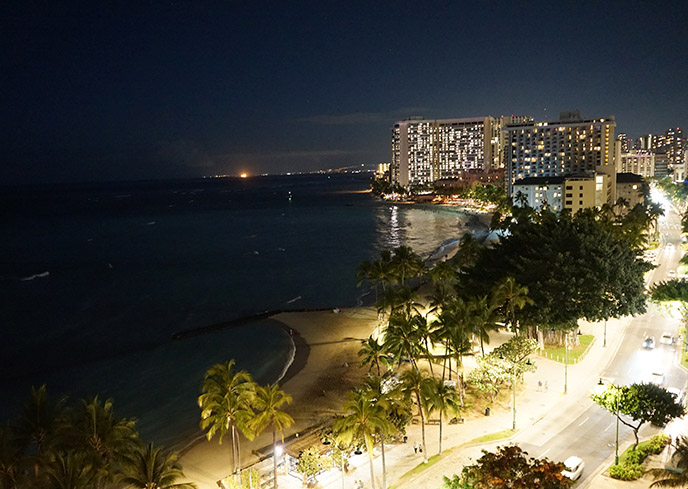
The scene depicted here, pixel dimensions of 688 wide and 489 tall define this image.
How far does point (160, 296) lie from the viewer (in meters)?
75.6

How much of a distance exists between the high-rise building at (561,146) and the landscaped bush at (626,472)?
155479 millimetres

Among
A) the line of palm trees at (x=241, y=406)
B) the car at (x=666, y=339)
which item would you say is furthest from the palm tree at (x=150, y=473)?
the car at (x=666, y=339)

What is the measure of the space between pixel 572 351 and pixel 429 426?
669 inches

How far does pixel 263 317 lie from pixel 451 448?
126 feet

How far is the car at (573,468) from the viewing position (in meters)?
24.3

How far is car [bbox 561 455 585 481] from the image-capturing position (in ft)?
79.8

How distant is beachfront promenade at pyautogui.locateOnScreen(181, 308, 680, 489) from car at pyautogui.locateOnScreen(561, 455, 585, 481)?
0.45 meters

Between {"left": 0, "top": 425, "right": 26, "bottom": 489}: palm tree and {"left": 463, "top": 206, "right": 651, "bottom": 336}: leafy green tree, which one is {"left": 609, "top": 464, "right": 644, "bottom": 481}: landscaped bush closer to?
{"left": 463, "top": 206, "right": 651, "bottom": 336}: leafy green tree

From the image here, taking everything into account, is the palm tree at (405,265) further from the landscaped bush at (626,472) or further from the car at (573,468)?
the landscaped bush at (626,472)

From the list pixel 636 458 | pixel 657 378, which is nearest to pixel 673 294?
pixel 657 378

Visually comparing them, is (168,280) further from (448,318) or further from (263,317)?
(448,318)

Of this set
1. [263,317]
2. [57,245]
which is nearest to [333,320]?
[263,317]

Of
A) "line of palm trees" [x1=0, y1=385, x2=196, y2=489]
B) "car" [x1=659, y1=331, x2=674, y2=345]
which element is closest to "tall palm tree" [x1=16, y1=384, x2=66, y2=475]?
"line of palm trees" [x1=0, y1=385, x2=196, y2=489]

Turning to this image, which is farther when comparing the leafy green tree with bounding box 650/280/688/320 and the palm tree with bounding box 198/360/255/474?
the leafy green tree with bounding box 650/280/688/320
